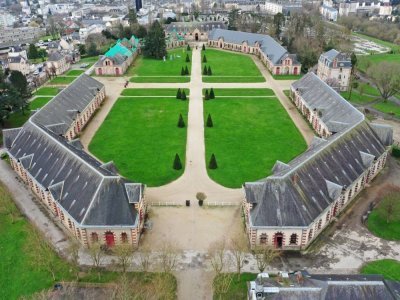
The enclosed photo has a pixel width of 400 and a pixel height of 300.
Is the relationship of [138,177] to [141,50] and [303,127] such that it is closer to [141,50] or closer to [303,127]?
[303,127]

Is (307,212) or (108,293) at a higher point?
(307,212)

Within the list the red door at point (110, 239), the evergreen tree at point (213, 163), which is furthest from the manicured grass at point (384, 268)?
the red door at point (110, 239)

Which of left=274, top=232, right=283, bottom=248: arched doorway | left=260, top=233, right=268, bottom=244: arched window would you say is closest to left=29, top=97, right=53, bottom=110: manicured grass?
left=260, top=233, right=268, bottom=244: arched window

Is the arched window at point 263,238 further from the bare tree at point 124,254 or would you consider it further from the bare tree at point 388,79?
the bare tree at point 388,79

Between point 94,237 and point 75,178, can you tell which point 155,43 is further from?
point 94,237

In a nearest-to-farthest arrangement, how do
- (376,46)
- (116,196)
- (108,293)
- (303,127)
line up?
(108,293) < (116,196) < (303,127) < (376,46)

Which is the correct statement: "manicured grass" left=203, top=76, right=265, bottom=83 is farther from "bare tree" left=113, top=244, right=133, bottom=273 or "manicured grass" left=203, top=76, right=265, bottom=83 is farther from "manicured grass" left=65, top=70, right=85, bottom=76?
"bare tree" left=113, top=244, right=133, bottom=273

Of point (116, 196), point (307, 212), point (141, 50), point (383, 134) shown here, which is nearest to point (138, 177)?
point (116, 196)
